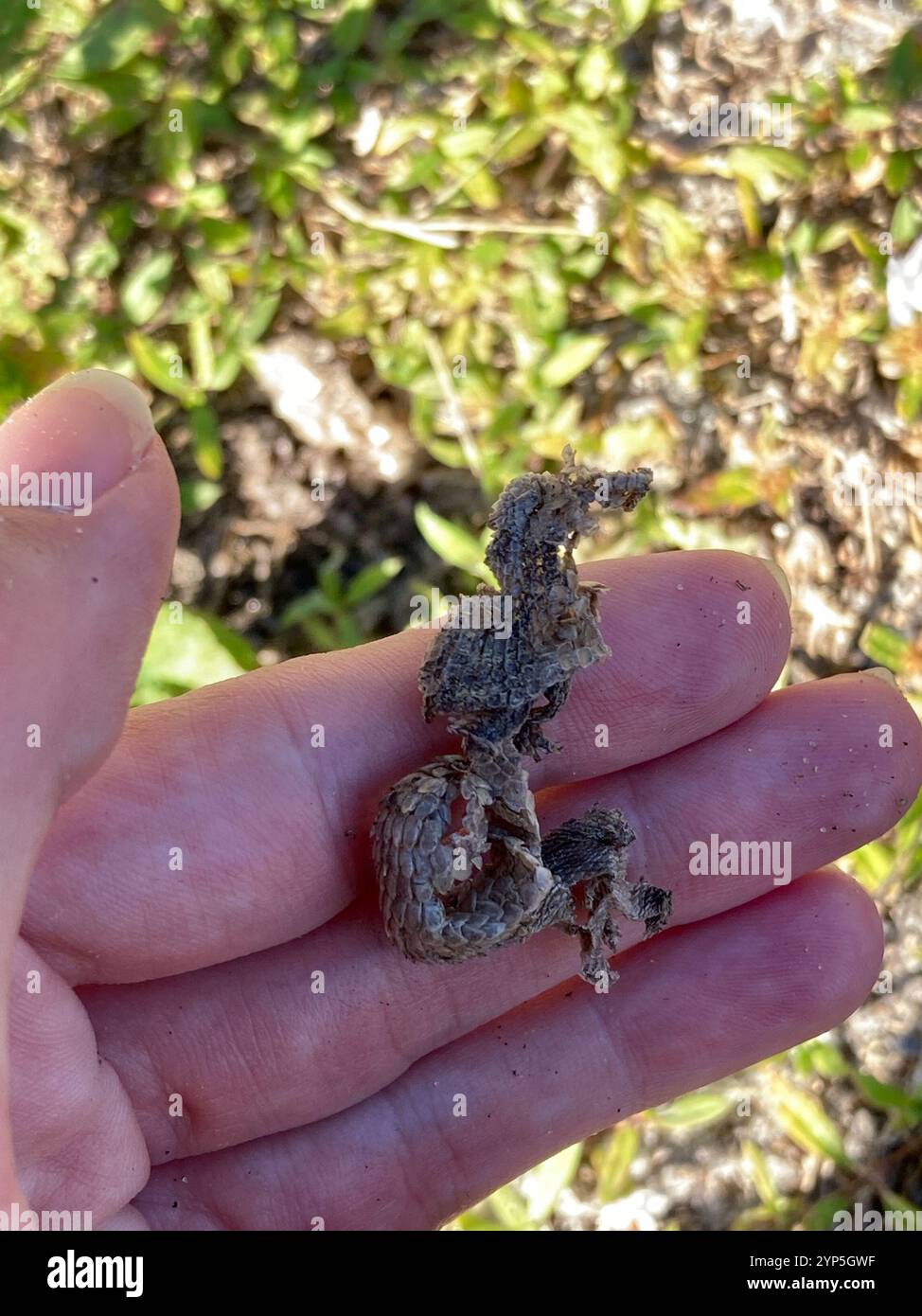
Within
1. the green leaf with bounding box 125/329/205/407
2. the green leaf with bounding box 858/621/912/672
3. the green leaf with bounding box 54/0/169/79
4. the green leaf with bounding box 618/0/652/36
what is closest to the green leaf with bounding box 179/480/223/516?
the green leaf with bounding box 125/329/205/407

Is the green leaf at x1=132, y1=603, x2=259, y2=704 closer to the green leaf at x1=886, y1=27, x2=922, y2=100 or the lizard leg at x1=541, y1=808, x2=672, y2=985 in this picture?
the lizard leg at x1=541, y1=808, x2=672, y2=985

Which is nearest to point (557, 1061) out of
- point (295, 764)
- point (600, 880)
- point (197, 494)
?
point (600, 880)

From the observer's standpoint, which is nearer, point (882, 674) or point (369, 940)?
point (369, 940)

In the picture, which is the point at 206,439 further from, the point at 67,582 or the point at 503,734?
the point at 67,582

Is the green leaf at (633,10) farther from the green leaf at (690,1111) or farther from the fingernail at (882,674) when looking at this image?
the green leaf at (690,1111)

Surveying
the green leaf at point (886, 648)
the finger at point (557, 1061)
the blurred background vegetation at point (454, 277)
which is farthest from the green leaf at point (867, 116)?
the finger at point (557, 1061)

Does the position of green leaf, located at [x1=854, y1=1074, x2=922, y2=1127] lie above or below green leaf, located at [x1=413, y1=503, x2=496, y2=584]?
below

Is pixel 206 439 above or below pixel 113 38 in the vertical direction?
below

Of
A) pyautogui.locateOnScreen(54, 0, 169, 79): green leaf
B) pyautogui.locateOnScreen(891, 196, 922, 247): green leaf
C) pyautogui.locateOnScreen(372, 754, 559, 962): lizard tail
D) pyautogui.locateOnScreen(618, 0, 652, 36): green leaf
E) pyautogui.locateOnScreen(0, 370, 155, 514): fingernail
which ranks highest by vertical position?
pyautogui.locateOnScreen(618, 0, 652, 36): green leaf
